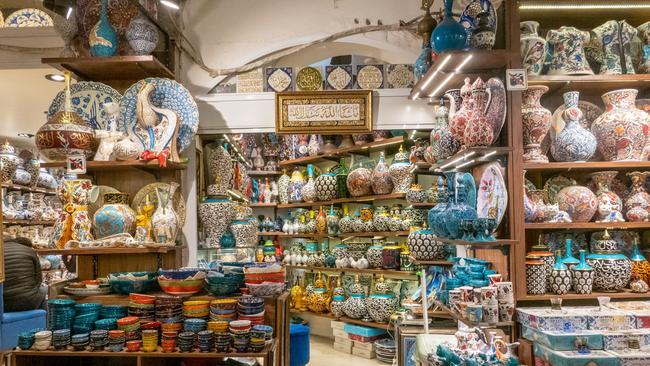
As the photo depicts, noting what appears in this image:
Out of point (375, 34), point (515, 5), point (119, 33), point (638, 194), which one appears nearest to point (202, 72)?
point (119, 33)

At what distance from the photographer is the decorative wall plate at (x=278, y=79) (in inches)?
149

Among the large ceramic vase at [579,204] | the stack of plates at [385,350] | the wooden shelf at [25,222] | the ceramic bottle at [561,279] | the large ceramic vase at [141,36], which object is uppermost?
the large ceramic vase at [141,36]

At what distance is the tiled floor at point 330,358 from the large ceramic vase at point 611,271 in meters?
2.58

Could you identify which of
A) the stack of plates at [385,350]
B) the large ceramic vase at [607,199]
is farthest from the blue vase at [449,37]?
the stack of plates at [385,350]

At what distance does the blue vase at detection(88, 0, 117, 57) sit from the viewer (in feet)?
10.3

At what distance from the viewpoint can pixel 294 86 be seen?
3.80 metres

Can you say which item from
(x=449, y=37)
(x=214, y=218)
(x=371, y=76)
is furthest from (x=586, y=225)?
(x=214, y=218)

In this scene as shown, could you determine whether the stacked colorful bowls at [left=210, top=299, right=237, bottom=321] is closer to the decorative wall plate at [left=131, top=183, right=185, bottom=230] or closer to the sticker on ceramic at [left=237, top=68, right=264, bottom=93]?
the decorative wall plate at [left=131, top=183, right=185, bottom=230]

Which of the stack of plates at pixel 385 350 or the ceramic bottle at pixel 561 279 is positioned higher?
the ceramic bottle at pixel 561 279

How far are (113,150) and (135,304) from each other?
1038 millimetres

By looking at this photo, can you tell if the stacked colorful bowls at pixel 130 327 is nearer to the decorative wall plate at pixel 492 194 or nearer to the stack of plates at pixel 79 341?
the stack of plates at pixel 79 341

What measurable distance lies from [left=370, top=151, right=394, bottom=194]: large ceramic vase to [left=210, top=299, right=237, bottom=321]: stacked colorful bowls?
2.73 m

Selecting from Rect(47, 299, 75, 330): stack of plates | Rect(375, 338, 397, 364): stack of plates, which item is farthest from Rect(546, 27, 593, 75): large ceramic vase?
Rect(375, 338, 397, 364): stack of plates

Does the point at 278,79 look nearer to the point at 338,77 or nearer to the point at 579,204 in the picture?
the point at 338,77
